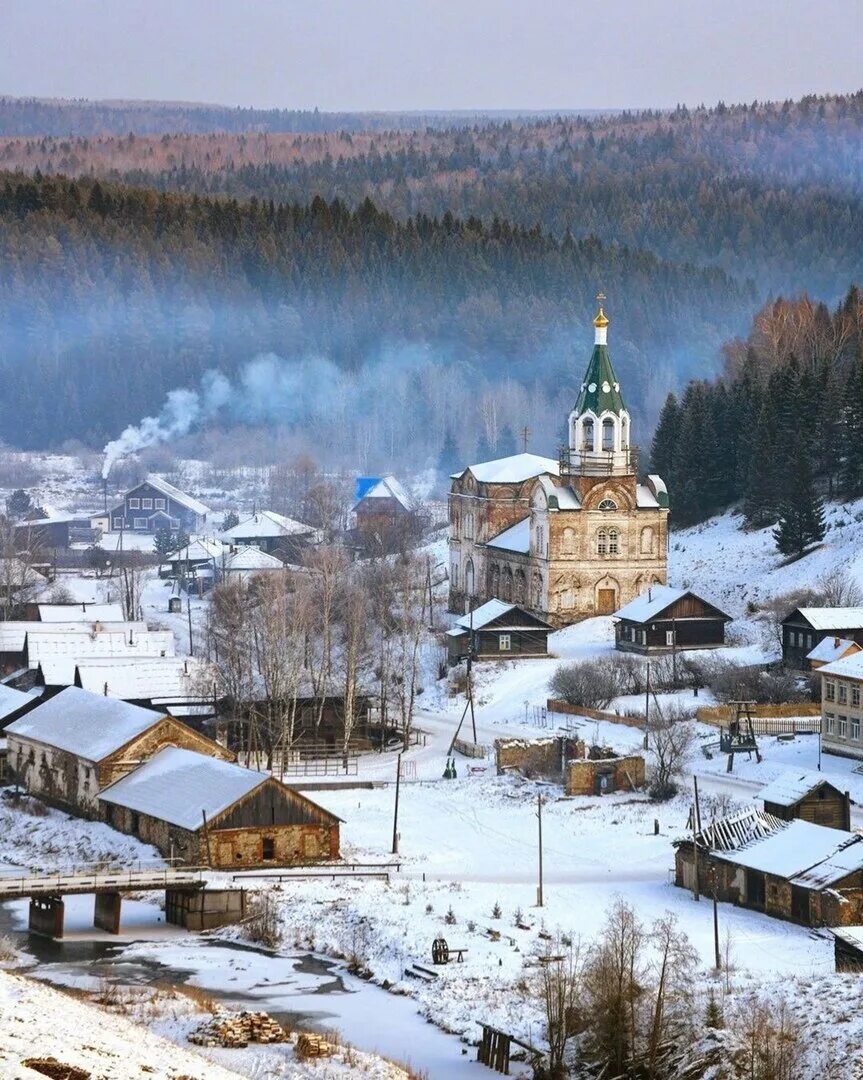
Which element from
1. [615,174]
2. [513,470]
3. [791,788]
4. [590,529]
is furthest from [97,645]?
[615,174]

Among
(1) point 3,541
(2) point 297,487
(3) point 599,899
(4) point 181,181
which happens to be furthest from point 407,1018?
(4) point 181,181

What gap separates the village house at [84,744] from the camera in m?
49.3

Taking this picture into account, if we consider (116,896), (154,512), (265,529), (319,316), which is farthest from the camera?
(319,316)

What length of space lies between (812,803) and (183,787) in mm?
11558

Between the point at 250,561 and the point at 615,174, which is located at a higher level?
the point at 615,174

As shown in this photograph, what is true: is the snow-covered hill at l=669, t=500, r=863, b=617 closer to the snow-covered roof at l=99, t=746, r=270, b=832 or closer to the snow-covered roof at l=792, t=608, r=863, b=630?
the snow-covered roof at l=792, t=608, r=863, b=630

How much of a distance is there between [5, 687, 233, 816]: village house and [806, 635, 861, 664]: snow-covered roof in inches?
551

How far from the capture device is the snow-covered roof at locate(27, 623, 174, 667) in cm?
6134

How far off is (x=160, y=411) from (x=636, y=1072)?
101002 millimetres

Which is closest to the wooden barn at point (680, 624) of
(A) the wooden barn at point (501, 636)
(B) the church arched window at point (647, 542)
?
(A) the wooden barn at point (501, 636)

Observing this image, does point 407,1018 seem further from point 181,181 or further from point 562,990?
point 181,181

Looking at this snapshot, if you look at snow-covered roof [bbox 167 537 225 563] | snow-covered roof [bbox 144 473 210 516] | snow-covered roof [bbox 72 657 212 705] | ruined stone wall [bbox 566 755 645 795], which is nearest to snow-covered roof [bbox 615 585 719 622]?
snow-covered roof [bbox 72 657 212 705]

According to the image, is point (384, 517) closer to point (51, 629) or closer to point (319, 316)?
point (51, 629)

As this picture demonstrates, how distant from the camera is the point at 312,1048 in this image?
110 feet
